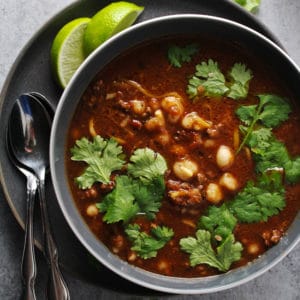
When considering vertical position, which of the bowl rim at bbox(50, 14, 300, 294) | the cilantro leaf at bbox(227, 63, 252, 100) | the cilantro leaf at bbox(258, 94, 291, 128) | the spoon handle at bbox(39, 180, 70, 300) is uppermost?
the cilantro leaf at bbox(227, 63, 252, 100)

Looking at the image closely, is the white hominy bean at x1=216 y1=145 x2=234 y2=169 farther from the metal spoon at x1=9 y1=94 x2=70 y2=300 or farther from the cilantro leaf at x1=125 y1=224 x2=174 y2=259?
the metal spoon at x1=9 y1=94 x2=70 y2=300

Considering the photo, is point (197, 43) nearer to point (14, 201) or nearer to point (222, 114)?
point (222, 114)

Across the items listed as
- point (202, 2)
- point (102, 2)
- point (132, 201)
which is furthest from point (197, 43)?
point (132, 201)

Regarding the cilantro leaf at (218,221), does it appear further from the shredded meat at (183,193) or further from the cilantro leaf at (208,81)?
the cilantro leaf at (208,81)

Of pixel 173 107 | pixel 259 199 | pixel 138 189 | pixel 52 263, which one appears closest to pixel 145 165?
pixel 138 189

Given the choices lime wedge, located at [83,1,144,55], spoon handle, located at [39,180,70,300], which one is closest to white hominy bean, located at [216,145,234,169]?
lime wedge, located at [83,1,144,55]

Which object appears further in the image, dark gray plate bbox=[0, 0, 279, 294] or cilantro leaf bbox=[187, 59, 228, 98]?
dark gray plate bbox=[0, 0, 279, 294]
